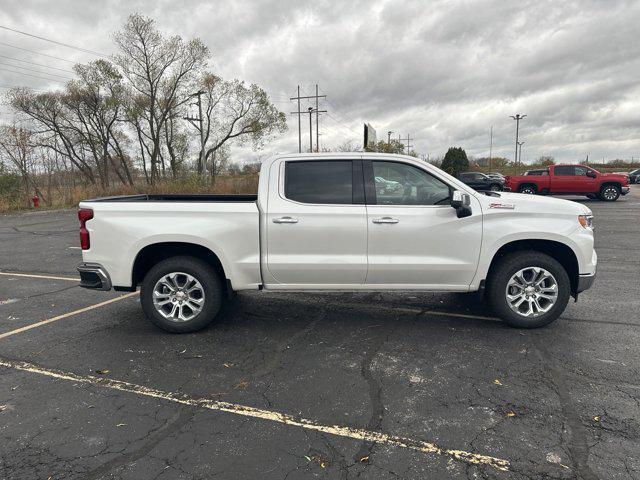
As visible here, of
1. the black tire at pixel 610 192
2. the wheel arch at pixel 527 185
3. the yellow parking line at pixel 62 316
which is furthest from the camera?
the wheel arch at pixel 527 185

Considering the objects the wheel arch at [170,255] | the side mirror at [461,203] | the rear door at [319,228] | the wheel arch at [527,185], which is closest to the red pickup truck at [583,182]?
the wheel arch at [527,185]

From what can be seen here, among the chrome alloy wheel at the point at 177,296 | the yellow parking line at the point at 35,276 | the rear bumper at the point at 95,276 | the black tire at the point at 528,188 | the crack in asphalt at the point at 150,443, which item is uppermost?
the black tire at the point at 528,188

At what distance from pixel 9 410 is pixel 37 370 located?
70cm

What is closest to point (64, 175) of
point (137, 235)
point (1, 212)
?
point (1, 212)

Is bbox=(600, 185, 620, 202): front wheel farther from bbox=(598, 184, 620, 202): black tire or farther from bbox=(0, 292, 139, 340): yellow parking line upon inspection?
bbox=(0, 292, 139, 340): yellow parking line

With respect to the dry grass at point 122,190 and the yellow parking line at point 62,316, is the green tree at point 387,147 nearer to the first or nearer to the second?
the dry grass at point 122,190

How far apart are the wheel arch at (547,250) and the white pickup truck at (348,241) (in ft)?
0.05

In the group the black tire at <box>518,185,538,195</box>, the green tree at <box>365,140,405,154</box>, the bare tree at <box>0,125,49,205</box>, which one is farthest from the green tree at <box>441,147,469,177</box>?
the bare tree at <box>0,125,49,205</box>

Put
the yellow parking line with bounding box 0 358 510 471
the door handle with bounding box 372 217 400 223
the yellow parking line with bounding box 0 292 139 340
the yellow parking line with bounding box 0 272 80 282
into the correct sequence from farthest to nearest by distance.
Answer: the yellow parking line with bounding box 0 272 80 282 → the yellow parking line with bounding box 0 292 139 340 → the door handle with bounding box 372 217 400 223 → the yellow parking line with bounding box 0 358 510 471

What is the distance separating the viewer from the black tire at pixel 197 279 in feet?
14.5

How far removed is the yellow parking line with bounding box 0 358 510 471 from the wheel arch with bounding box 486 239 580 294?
2.38 metres

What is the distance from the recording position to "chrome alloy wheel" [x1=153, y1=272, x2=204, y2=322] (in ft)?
14.6

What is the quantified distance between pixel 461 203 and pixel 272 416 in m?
2.73

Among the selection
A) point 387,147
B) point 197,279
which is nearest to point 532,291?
point 197,279
